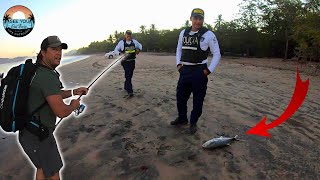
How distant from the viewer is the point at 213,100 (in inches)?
329

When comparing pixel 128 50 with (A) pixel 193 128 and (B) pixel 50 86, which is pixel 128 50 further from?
(B) pixel 50 86

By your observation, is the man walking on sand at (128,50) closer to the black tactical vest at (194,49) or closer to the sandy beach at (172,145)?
the sandy beach at (172,145)

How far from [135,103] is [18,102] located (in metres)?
5.63

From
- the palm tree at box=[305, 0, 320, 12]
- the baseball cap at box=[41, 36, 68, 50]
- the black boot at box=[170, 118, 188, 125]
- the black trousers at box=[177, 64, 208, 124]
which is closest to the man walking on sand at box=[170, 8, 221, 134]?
the black trousers at box=[177, 64, 208, 124]

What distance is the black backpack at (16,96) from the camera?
244 cm

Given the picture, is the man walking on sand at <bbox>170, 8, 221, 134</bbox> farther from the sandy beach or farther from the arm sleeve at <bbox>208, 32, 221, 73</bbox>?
the sandy beach

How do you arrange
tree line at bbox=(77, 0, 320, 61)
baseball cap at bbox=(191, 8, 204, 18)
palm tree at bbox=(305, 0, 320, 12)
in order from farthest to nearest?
tree line at bbox=(77, 0, 320, 61), palm tree at bbox=(305, 0, 320, 12), baseball cap at bbox=(191, 8, 204, 18)

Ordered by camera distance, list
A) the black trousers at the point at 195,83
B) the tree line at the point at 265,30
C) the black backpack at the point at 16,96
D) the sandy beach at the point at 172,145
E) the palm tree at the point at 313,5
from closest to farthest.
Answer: the black backpack at the point at 16,96, the sandy beach at the point at 172,145, the black trousers at the point at 195,83, the palm tree at the point at 313,5, the tree line at the point at 265,30

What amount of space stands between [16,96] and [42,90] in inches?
8.1

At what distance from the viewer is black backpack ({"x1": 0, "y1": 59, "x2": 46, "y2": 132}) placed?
8.00 ft

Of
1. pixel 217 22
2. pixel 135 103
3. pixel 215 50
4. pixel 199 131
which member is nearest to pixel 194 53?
pixel 215 50

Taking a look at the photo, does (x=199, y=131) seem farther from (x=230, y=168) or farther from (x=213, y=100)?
(x=213, y=100)

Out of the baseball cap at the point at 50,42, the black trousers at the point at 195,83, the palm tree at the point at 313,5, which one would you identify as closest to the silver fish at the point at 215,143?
the black trousers at the point at 195,83

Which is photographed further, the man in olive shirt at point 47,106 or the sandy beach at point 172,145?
the sandy beach at point 172,145
